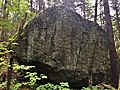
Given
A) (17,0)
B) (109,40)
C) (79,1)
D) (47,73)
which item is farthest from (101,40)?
(79,1)

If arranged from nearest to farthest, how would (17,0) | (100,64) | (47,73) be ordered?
(17,0) → (47,73) → (100,64)

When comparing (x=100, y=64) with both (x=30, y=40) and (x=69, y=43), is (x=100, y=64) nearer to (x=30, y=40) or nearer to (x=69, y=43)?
(x=69, y=43)

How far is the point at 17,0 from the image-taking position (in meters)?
5.90

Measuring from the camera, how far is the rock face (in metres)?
10.4

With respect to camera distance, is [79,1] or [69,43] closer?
[69,43]

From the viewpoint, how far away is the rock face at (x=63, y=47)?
34.2ft

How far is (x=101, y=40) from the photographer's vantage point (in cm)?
1203

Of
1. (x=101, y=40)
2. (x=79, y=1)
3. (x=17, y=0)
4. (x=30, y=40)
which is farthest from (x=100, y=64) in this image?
(x=79, y=1)

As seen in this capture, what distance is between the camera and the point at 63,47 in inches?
425

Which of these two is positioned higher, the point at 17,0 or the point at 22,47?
the point at 17,0

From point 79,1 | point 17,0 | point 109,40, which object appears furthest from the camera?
point 79,1

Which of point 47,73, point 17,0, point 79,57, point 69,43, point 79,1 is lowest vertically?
point 47,73

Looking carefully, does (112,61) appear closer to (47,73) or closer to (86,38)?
(86,38)

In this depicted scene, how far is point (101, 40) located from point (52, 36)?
3065 millimetres
